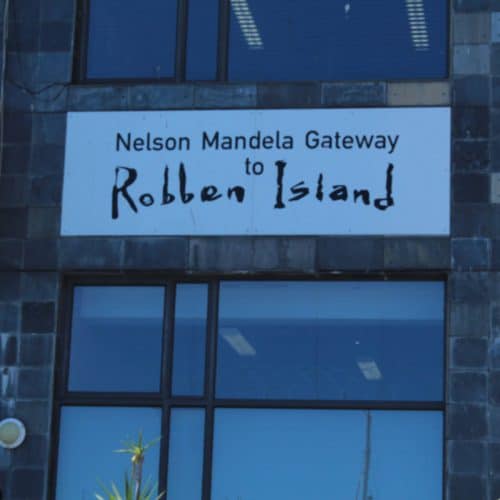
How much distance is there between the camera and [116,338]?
17.8 m

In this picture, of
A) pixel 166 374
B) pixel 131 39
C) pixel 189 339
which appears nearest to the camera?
pixel 166 374

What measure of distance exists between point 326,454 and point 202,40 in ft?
15.5

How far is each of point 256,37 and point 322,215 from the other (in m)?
2.23

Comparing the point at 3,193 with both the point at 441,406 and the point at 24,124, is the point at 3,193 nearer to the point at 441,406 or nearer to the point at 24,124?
the point at 24,124

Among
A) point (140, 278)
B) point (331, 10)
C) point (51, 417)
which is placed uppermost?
point (331, 10)

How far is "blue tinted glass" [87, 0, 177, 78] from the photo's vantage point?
18.5 m

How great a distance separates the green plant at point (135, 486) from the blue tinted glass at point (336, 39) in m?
4.19

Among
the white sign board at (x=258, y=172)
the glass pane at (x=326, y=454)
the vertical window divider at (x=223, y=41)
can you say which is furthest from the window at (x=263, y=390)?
the vertical window divider at (x=223, y=41)

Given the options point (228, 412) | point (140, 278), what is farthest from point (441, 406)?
point (140, 278)

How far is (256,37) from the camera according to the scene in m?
18.4

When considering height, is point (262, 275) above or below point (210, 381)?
above

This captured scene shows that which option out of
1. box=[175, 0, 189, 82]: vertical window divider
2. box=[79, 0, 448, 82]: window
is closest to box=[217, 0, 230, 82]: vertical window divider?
box=[79, 0, 448, 82]: window

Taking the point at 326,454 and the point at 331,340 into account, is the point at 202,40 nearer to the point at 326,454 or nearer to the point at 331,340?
the point at 331,340

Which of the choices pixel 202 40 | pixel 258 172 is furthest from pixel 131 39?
pixel 258 172
